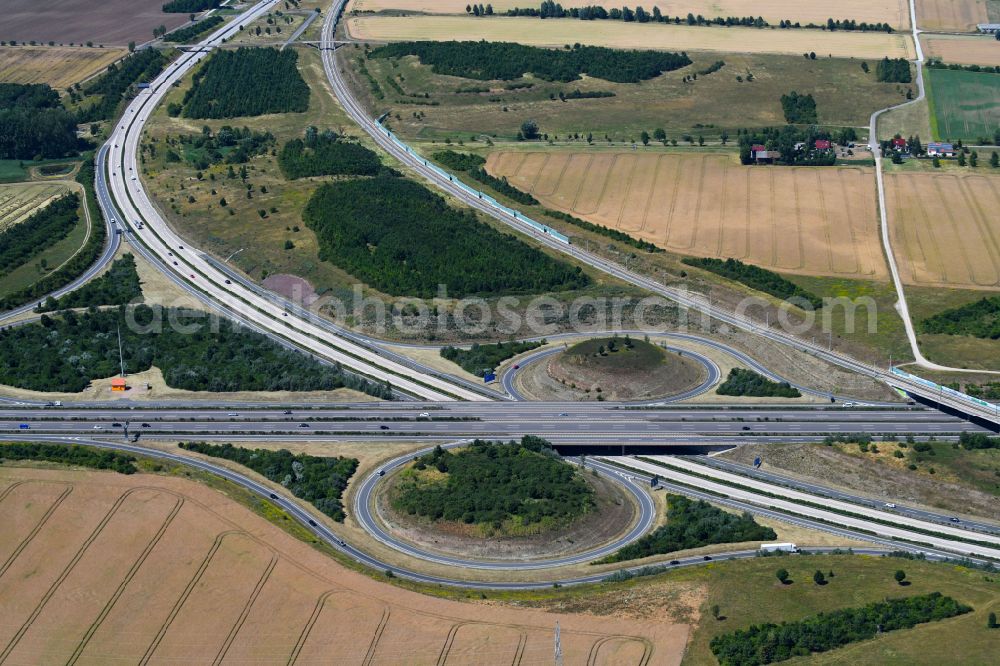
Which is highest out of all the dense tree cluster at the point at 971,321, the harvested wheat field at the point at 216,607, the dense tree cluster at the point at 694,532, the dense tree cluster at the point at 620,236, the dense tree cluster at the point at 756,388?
the dense tree cluster at the point at 620,236

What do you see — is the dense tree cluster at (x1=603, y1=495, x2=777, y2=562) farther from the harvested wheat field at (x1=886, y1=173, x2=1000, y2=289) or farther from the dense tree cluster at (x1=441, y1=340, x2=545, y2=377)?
the harvested wheat field at (x1=886, y1=173, x2=1000, y2=289)

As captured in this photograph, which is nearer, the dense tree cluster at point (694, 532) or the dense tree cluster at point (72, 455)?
the dense tree cluster at point (694, 532)

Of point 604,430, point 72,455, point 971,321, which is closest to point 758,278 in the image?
point 971,321

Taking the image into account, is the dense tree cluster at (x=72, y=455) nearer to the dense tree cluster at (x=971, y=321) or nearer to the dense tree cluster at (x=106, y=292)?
the dense tree cluster at (x=106, y=292)

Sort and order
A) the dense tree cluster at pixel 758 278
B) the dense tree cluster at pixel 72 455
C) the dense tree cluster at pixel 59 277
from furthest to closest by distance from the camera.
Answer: the dense tree cluster at pixel 59 277 → the dense tree cluster at pixel 758 278 → the dense tree cluster at pixel 72 455

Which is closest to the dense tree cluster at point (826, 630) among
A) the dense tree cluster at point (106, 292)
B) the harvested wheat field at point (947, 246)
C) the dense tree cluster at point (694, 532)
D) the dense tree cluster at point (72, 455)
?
the dense tree cluster at point (694, 532)

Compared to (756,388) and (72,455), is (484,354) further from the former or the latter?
(72,455)
